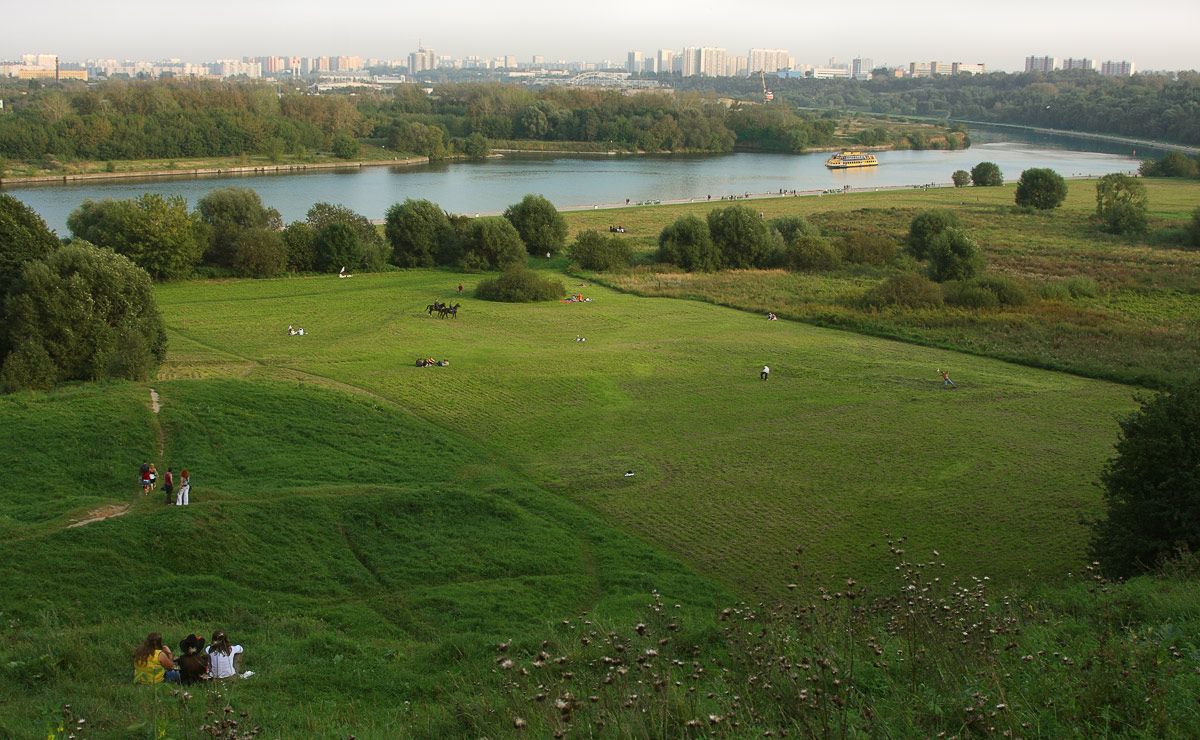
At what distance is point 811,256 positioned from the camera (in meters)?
49.8

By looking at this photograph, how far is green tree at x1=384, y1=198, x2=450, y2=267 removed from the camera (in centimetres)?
4997

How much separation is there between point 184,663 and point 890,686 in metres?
6.64

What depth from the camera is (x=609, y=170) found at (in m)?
112

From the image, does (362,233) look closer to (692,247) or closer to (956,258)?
(692,247)

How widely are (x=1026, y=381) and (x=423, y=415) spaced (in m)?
17.6

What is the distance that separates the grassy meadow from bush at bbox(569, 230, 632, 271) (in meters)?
13.6

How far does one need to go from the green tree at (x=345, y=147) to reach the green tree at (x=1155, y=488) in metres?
105

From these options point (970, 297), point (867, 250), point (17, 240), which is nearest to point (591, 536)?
point (17, 240)

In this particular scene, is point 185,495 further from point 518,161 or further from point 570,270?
point 518,161

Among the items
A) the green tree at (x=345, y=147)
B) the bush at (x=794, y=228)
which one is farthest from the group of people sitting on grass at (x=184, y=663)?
the green tree at (x=345, y=147)

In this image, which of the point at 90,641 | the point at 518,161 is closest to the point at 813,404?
the point at 90,641

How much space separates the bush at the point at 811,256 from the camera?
49594 millimetres

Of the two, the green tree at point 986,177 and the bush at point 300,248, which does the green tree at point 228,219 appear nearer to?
the bush at point 300,248

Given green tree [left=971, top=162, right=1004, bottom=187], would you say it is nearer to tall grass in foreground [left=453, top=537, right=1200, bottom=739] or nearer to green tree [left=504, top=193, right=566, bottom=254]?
green tree [left=504, top=193, right=566, bottom=254]
